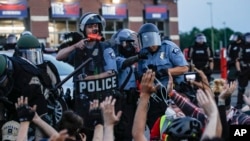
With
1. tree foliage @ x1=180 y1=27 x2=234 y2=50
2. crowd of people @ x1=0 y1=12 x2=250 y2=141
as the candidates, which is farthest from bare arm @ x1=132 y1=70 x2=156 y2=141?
tree foliage @ x1=180 y1=27 x2=234 y2=50

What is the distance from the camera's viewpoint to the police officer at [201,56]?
16.5 m

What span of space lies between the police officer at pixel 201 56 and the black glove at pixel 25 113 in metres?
11.3

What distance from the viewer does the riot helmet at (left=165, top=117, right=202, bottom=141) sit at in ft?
13.7

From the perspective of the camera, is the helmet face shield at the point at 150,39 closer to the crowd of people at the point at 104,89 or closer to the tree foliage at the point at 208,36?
the crowd of people at the point at 104,89

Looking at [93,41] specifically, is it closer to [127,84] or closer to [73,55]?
[73,55]

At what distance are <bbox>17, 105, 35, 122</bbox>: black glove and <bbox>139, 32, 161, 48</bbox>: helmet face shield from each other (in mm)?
2010

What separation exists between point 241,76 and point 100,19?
29.3 feet

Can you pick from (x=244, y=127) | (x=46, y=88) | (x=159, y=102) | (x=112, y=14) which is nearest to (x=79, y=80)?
(x=46, y=88)

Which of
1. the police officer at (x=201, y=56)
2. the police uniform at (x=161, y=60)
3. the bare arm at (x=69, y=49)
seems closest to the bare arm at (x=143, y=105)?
the bare arm at (x=69, y=49)

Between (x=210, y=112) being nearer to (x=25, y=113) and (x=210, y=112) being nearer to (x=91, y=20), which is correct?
(x=25, y=113)

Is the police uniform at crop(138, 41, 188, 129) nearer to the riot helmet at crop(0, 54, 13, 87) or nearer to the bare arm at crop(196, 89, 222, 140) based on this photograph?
the riot helmet at crop(0, 54, 13, 87)

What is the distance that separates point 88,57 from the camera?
6602 millimetres

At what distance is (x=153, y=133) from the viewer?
18.4ft

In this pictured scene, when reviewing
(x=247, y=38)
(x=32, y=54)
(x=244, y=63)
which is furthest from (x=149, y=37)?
(x=247, y=38)
